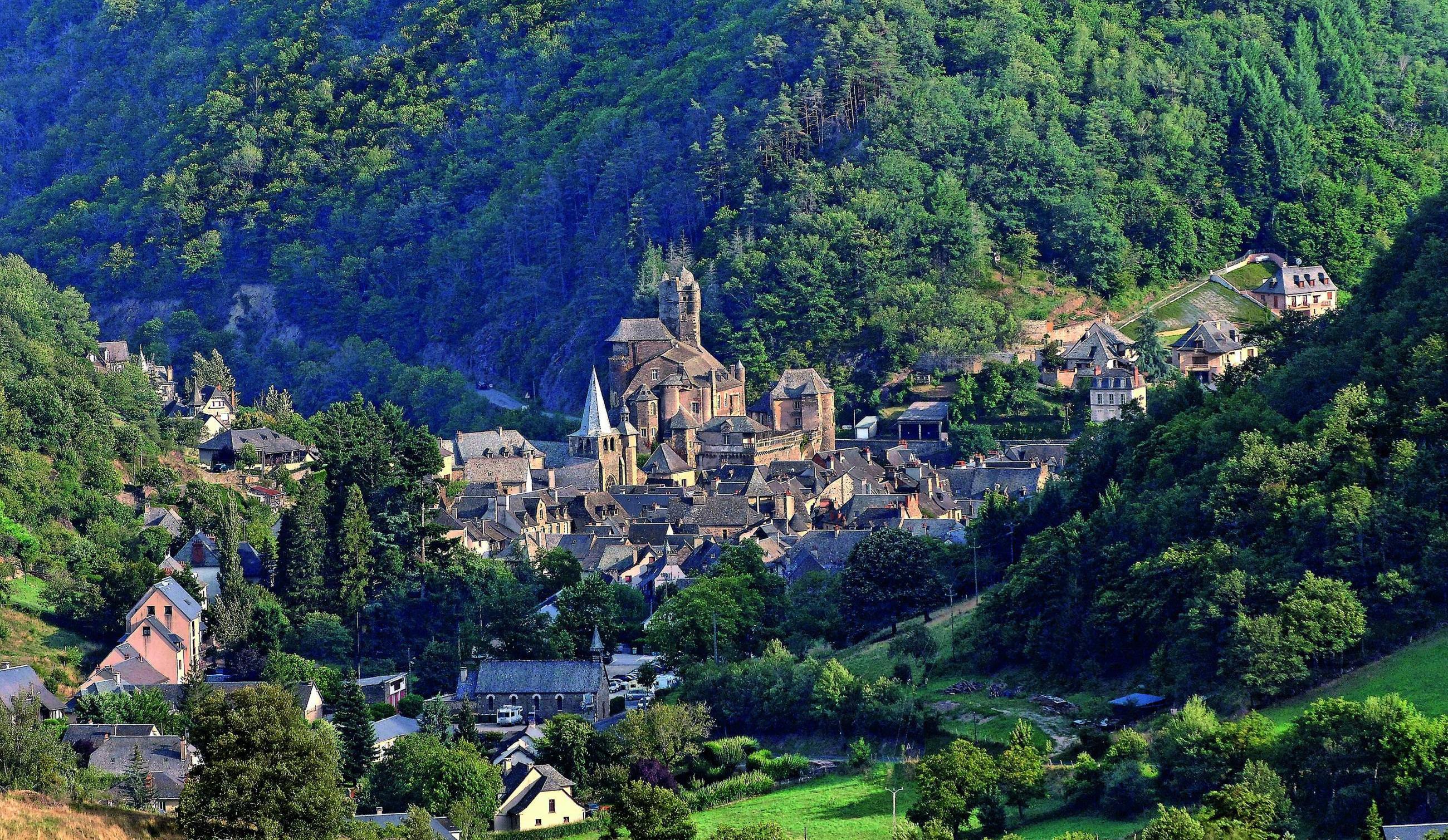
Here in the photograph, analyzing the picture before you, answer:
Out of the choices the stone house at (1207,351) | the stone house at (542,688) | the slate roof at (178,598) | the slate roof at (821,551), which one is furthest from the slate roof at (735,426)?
the slate roof at (178,598)

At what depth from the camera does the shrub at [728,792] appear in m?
62.4

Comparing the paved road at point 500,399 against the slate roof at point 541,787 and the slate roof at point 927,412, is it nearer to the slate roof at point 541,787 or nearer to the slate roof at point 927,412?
the slate roof at point 927,412

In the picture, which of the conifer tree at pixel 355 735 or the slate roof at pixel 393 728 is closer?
the conifer tree at pixel 355 735

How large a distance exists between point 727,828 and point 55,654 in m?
32.2

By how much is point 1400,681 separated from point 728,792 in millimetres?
18330

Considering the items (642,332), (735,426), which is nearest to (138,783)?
(735,426)

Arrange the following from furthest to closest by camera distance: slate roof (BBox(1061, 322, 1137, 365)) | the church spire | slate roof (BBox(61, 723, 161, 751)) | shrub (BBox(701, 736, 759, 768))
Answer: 1. slate roof (BBox(1061, 322, 1137, 365))
2. the church spire
3. slate roof (BBox(61, 723, 161, 751))
4. shrub (BBox(701, 736, 759, 768))

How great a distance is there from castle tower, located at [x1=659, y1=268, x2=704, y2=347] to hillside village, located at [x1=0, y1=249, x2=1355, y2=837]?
0.12 m

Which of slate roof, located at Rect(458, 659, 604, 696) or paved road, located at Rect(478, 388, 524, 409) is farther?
paved road, located at Rect(478, 388, 524, 409)

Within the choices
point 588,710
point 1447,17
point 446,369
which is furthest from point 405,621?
point 1447,17

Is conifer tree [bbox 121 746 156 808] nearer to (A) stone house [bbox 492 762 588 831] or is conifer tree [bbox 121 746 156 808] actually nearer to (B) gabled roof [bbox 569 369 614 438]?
(A) stone house [bbox 492 762 588 831]

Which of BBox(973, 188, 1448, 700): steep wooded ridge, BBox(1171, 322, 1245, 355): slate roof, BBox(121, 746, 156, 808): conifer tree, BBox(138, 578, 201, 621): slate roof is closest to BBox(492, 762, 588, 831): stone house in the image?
BBox(121, 746, 156, 808): conifer tree

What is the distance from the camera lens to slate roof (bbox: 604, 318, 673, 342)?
381 feet

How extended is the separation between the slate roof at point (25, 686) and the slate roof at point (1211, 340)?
194ft
